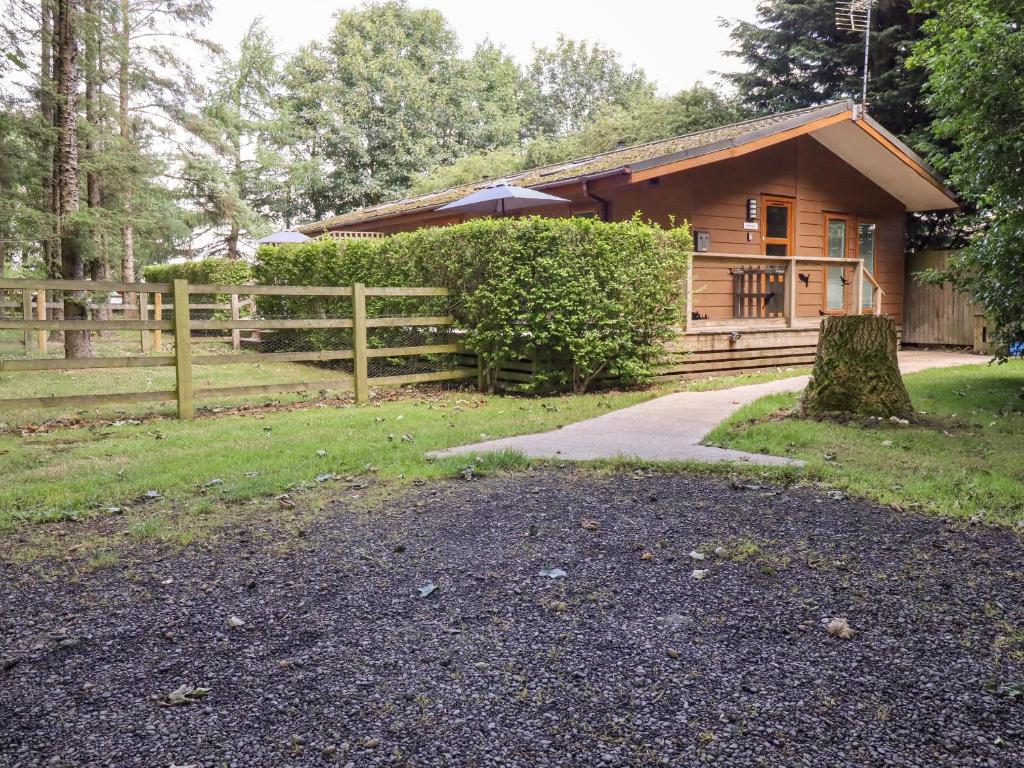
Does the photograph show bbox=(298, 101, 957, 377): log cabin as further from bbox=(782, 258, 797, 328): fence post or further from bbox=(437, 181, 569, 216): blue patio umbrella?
bbox=(437, 181, 569, 216): blue patio umbrella

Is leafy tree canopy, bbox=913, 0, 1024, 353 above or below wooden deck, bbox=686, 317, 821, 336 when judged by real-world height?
above

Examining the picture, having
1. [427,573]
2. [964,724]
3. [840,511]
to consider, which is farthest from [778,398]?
[964,724]

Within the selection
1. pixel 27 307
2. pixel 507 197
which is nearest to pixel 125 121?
pixel 27 307

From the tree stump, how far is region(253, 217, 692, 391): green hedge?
280cm

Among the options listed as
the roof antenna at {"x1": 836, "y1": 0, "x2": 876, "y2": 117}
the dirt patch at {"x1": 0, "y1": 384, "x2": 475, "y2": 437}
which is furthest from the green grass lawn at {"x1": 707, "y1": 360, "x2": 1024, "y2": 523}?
the roof antenna at {"x1": 836, "y1": 0, "x2": 876, "y2": 117}

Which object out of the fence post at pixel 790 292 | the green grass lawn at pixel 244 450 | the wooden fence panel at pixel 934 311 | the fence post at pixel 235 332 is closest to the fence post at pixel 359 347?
the green grass lawn at pixel 244 450

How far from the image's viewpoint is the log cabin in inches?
491

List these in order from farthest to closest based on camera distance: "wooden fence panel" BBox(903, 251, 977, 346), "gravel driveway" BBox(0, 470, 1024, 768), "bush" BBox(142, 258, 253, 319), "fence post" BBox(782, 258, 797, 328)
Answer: "bush" BBox(142, 258, 253, 319) → "wooden fence panel" BBox(903, 251, 977, 346) → "fence post" BBox(782, 258, 797, 328) → "gravel driveway" BBox(0, 470, 1024, 768)

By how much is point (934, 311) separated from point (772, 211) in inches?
184

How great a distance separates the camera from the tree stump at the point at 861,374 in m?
7.61

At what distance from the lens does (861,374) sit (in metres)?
7.65

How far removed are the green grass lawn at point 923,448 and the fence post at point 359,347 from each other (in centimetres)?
442

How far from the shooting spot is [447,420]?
810 cm

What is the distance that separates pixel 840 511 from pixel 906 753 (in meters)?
2.56
